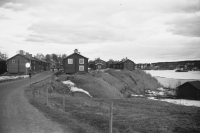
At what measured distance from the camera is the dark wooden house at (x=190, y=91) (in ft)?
134

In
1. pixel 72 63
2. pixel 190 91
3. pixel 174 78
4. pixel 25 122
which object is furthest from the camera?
pixel 174 78

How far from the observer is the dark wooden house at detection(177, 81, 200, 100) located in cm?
4071

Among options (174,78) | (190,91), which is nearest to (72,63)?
(190,91)

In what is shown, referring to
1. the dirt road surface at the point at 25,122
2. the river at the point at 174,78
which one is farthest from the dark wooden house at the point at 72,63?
the dirt road surface at the point at 25,122

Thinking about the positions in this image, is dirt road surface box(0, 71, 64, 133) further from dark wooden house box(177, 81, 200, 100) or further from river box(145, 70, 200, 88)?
river box(145, 70, 200, 88)

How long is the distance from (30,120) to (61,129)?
2864 millimetres

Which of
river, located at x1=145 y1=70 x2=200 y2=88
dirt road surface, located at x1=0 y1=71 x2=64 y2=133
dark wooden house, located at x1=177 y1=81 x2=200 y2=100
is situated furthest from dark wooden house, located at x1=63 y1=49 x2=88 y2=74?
dirt road surface, located at x1=0 y1=71 x2=64 y2=133

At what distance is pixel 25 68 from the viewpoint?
181 ft

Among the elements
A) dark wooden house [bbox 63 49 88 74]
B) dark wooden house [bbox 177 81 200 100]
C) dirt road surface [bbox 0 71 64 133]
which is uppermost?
dark wooden house [bbox 63 49 88 74]

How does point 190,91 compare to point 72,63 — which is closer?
point 190,91

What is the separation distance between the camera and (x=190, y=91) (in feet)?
138

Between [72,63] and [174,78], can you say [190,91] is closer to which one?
[72,63]

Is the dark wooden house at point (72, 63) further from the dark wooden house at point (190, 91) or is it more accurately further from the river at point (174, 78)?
the river at point (174, 78)

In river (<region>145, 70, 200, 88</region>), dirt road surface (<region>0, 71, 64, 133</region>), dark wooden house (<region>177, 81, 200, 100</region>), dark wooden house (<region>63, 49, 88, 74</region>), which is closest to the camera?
dirt road surface (<region>0, 71, 64, 133</region>)
